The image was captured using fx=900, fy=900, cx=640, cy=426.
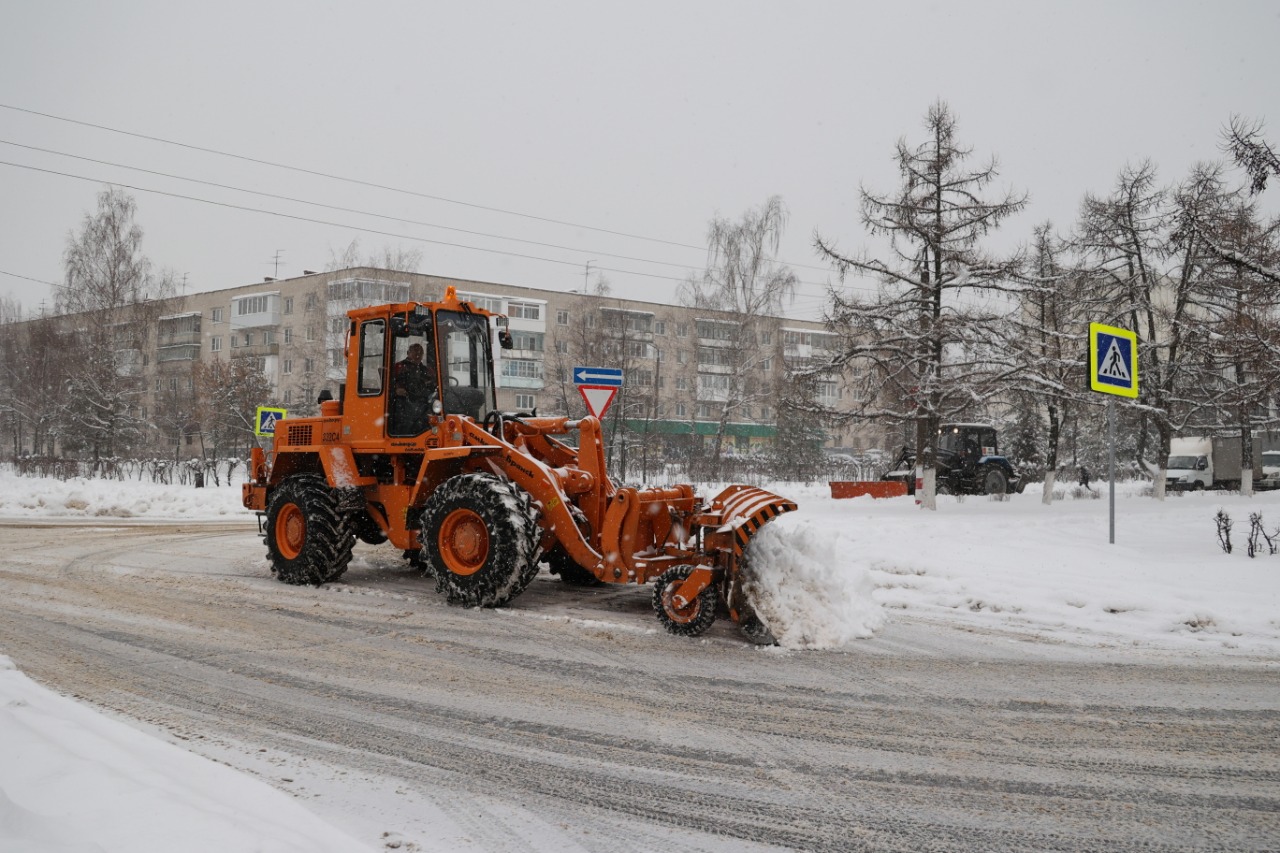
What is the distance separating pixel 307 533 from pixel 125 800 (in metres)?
6.52

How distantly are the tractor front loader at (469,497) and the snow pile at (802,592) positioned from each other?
14 centimetres

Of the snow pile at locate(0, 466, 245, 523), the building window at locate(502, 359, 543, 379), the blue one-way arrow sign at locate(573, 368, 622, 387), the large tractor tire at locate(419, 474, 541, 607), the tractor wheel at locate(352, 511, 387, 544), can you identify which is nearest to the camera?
the large tractor tire at locate(419, 474, 541, 607)

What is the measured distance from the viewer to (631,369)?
134ft

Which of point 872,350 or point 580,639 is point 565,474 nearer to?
point 580,639

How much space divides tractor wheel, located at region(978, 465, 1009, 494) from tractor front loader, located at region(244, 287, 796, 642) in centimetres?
2172

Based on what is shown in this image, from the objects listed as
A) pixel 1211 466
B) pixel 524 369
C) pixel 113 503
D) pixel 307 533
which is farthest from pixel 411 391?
pixel 524 369

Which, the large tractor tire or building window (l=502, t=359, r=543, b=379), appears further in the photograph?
building window (l=502, t=359, r=543, b=379)

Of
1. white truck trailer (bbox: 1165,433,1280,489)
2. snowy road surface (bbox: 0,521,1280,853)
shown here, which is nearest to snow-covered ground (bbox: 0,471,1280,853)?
snowy road surface (bbox: 0,521,1280,853)

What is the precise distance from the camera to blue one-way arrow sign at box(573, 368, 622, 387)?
38.3ft

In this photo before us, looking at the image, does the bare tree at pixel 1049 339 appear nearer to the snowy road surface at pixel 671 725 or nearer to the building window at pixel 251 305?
the snowy road surface at pixel 671 725

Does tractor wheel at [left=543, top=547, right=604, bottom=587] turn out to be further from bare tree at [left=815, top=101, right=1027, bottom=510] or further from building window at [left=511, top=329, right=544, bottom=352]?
building window at [left=511, top=329, right=544, bottom=352]

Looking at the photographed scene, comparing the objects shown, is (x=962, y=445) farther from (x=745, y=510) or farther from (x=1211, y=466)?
(x=745, y=510)

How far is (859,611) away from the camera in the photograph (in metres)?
7.29

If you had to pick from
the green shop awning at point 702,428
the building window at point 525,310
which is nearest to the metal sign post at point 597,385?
the green shop awning at point 702,428
